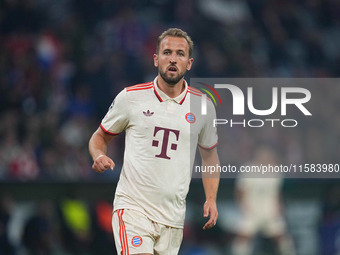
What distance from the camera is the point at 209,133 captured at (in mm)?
5777

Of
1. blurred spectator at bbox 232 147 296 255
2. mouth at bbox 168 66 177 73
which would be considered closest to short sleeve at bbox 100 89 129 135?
mouth at bbox 168 66 177 73

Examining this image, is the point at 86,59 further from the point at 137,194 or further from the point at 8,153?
the point at 137,194

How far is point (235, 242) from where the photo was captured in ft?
34.4

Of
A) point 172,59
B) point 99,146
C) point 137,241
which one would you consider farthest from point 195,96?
point 137,241

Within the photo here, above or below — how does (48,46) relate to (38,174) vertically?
above

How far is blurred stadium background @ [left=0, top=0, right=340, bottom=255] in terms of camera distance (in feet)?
32.3

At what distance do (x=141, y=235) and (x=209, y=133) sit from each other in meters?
1.08

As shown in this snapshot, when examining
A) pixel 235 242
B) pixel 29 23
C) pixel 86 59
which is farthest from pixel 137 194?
pixel 29 23

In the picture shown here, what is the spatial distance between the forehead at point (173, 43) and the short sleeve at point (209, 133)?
1.75 feet

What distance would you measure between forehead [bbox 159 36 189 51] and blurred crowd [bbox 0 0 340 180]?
16.2ft

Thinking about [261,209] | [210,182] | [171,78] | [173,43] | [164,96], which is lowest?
[261,209]

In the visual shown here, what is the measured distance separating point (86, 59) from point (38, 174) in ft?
10.9

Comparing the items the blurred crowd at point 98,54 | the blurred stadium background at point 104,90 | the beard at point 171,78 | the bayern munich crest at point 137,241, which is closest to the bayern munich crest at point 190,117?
the beard at point 171,78

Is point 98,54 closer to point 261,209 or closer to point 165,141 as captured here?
point 261,209
